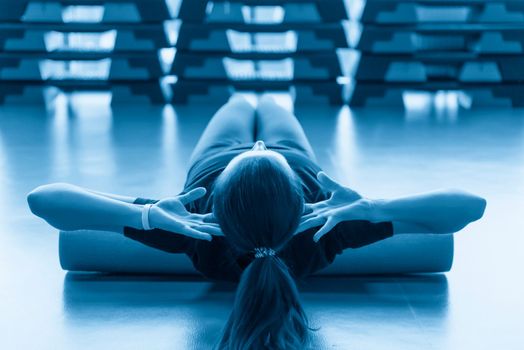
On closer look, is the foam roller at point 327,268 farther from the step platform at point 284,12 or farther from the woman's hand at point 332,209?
the step platform at point 284,12

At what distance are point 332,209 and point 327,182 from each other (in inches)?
2.4

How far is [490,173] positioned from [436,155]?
42 cm

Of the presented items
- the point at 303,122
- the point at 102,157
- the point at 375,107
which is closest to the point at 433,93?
the point at 375,107

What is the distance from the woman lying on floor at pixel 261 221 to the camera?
1174 mm

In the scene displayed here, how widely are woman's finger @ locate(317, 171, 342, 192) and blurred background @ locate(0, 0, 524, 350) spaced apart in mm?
284

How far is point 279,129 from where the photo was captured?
7.11ft

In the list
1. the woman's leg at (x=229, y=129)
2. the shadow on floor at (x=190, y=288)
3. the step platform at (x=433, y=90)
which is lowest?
the shadow on floor at (x=190, y=288)

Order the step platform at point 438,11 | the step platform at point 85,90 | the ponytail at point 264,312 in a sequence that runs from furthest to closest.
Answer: the step platform at point 85,90 < the step platform at point 438,11 < the ponytail at point 264,312

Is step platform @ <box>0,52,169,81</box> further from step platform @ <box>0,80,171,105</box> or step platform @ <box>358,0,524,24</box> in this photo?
step platform @ <box>358,0,524,24</box>

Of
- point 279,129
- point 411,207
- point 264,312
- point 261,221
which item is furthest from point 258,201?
point 279,129

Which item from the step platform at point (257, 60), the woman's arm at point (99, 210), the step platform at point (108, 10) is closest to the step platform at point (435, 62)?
the step platform at point (257, 60)

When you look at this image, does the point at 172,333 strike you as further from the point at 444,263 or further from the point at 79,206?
the point at 444,263

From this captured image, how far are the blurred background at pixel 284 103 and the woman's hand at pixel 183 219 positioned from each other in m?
Result: 0.21

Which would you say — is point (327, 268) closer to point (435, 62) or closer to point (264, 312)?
point (264, 312)
